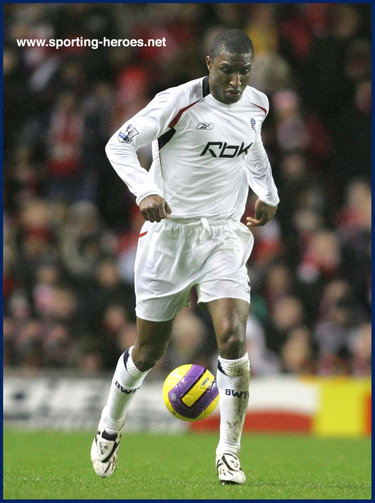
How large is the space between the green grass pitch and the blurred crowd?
137 cm

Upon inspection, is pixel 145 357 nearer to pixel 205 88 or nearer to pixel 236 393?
pixel 236 393

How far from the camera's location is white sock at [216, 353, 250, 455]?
20.3 ft

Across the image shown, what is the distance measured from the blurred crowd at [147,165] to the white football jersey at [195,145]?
216 inches

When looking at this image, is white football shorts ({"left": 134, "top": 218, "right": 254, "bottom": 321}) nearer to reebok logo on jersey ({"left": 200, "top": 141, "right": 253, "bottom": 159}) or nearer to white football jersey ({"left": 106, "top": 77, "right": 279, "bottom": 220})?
white football jersey ({"left": 106, "top": 77, "right": 279, "bottom": 220})

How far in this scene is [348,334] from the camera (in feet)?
39.8

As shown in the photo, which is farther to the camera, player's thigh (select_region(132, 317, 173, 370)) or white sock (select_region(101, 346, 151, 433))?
white sock (select_region(101, 346, 151, 433))

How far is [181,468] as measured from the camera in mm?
7391

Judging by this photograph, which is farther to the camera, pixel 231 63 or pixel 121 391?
pixel 121 391

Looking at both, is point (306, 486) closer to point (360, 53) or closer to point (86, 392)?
point (86, 392)

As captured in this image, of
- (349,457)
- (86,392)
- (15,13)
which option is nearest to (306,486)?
(349,457)

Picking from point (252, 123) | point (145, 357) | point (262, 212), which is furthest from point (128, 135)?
point (145, 357)

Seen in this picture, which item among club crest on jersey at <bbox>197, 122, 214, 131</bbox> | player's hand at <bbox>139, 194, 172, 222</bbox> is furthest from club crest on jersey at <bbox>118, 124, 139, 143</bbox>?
player's hand at <bbox>139, 194, 172, 222</bbox>

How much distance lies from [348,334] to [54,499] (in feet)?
24.4

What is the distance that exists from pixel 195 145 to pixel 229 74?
0.48m
